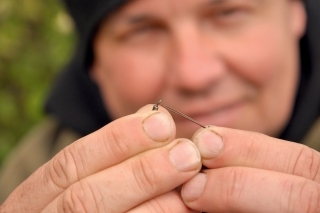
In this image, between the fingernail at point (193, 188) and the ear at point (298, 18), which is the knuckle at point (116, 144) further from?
the ear at point (298, 18)

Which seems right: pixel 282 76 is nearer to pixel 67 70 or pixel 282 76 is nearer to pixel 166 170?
pixel 166 170

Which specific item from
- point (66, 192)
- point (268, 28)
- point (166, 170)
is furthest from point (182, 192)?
point (268, 28)

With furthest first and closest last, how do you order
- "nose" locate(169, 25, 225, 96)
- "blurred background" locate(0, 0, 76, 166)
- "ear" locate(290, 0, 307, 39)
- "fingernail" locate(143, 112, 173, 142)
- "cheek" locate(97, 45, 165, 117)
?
"blurred background" locate(0, 0, 76, 166), "ear" locate(290, 0, 307, 39), "cheek" locate(97, 45, 165, 117), "nose" locate(169, 25, 225, 96), "fingernail" locate(143, 112, 173, 142)

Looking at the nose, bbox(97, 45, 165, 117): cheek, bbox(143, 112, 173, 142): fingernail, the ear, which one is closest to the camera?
bbox(143, 112, 173, 142): fingernail

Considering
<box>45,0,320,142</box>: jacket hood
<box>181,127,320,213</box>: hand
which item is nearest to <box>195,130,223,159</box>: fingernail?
<box>181,127,320,213</box>: hand

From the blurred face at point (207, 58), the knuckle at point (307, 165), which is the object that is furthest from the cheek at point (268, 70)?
the knuckle at point (307, 165)

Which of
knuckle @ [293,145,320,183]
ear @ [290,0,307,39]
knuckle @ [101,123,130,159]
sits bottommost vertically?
knuckle @ [293,145,320,183]

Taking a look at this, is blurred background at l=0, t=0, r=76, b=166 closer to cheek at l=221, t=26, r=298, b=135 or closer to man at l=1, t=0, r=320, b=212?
man at l=1, t=0, r=320, b=212

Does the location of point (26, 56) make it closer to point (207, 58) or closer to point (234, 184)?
point (207, 58)

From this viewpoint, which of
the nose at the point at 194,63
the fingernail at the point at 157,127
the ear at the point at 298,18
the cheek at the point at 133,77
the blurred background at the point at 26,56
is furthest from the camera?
the blurred background at the point at 26,56

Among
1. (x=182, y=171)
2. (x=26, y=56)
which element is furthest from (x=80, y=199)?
(x=26, y=56)
